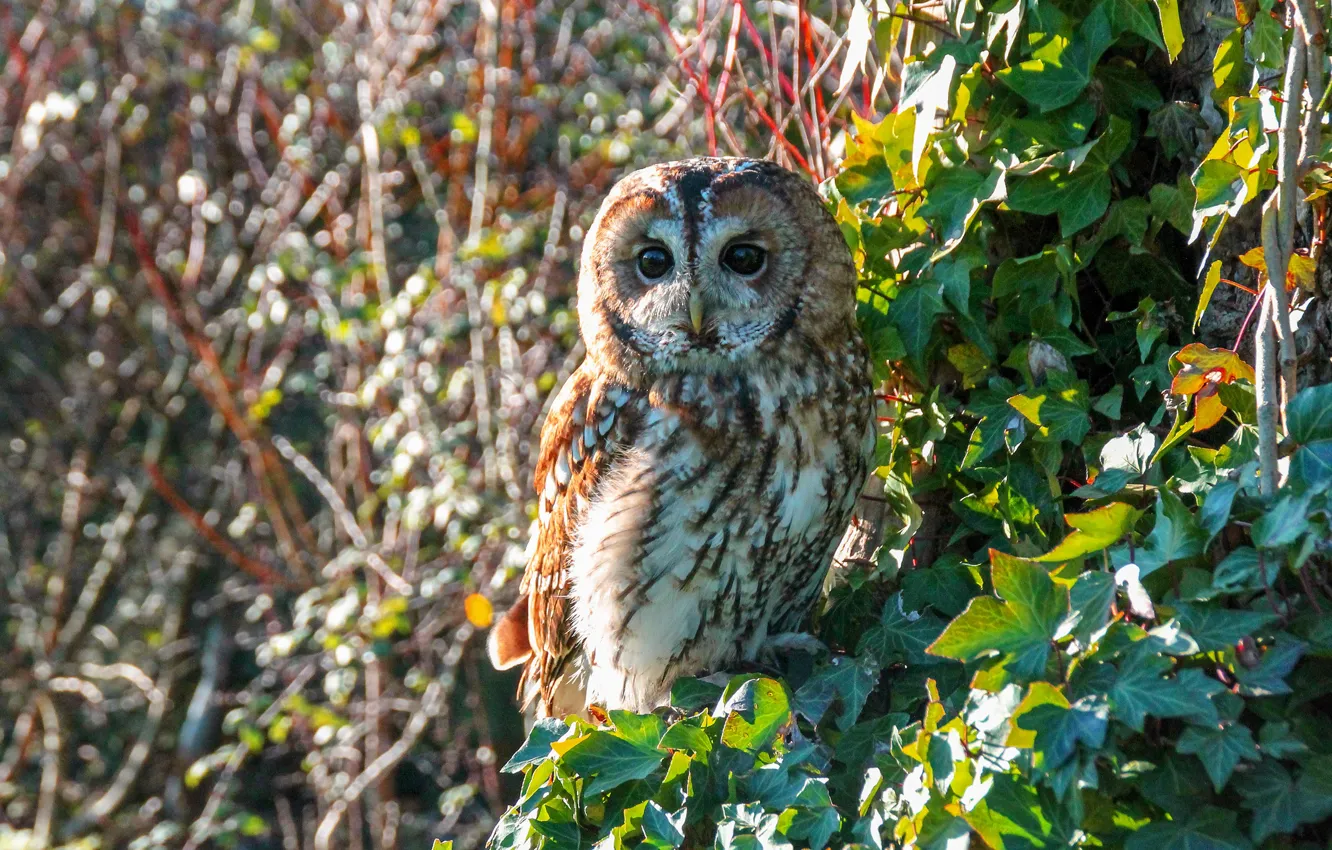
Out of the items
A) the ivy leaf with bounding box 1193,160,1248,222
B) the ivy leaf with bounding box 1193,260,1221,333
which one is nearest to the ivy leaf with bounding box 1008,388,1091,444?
the ivy leaf with bounding box 1193,260,1221,333

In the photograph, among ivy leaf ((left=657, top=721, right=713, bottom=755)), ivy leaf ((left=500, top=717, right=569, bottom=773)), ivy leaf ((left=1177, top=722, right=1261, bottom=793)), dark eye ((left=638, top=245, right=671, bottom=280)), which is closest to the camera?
ivy leaf ((left=1177, top=722, right=1261, bottom=793))

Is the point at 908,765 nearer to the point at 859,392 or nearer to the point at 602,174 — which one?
the point at 859,392

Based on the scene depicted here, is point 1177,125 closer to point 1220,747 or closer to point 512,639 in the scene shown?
point 1220,747

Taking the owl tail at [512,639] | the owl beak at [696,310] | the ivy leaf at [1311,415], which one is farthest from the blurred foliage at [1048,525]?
the owl tail at [512,639]

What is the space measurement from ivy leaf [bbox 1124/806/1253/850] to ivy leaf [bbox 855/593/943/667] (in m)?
0.44

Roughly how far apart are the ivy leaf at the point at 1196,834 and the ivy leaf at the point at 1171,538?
0.22 meters

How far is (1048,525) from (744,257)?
0.66m

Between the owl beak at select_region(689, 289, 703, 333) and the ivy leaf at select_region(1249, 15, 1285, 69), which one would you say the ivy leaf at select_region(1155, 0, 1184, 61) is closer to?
the ivy leaf at select_region(1249, 15, 1285, 69)

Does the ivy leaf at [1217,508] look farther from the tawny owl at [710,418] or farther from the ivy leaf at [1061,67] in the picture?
the tawny owl at [710,418]

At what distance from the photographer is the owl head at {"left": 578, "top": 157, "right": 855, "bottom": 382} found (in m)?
1.85

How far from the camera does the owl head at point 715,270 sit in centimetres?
185

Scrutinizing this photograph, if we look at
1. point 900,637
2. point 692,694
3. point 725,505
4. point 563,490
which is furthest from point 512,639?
point 900,637

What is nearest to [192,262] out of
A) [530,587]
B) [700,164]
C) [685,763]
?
[530,587]

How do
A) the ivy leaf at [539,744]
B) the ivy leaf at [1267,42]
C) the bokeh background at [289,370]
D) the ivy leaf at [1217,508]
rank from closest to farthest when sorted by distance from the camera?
the ivy leaf at [1217,508] < the ivy leaf at [1267,42] < the ivy leaf at [539,744] < the bokeh background at [289,370]
